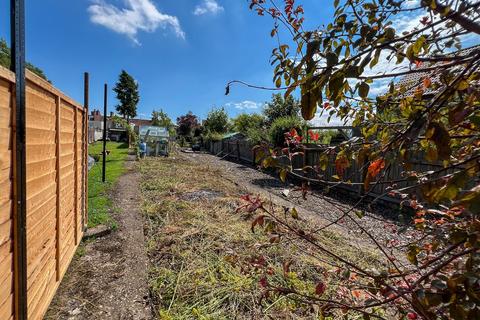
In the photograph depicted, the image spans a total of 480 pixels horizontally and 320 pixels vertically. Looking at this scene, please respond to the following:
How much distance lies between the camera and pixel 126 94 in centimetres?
5672

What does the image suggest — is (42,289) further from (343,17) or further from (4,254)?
(343,17)

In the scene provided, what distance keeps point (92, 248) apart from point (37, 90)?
2591 mm

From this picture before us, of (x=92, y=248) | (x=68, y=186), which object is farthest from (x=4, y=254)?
(x=92, y=248)

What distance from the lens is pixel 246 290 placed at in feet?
9.05

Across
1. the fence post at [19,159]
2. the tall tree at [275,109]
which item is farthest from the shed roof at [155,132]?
the fence post at [19,159]

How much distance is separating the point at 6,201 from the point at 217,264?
90.9 inches

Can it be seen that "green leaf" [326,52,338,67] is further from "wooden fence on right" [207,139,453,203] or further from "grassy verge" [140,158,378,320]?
"grassy verge" [140,158,378,320]

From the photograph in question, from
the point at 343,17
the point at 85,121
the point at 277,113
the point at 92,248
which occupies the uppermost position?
the point at 277,113

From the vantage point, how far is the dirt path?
97.9 inches

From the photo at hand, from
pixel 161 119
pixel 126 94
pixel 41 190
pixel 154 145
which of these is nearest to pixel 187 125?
pixel 161 119

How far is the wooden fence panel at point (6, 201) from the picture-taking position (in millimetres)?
1413

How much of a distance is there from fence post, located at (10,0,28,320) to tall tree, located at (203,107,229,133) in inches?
1261

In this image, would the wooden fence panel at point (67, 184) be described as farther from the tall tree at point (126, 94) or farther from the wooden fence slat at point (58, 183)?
the tall tree at point (126, 94)

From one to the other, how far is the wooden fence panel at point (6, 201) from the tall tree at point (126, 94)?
60182 mm
